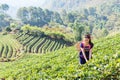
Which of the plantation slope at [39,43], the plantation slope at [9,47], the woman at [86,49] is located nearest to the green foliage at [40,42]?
the plantation slope at [39,43]

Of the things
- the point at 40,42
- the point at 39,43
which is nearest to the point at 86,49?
the point at 39,43

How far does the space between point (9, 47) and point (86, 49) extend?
322 ft

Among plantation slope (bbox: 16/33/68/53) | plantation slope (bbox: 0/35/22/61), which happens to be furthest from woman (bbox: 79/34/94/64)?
plantation slope (bbox: 16/33/68/53)

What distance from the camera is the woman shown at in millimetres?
16598

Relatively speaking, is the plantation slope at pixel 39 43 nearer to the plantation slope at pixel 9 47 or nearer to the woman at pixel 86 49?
the plantation slope at pixel 9 47

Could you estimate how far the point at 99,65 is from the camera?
54.2 ft

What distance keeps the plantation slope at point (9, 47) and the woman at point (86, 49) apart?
243 ft

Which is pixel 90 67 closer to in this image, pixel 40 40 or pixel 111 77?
pixel 111 77

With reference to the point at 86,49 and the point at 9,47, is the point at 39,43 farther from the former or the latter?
the point at 86,49

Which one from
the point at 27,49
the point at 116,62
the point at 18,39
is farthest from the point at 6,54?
the point at 116,62

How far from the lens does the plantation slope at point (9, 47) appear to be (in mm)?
101312

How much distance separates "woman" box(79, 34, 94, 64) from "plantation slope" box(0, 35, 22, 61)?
74.2 meters

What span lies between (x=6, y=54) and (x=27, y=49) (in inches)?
527

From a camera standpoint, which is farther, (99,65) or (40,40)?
(40,40)
